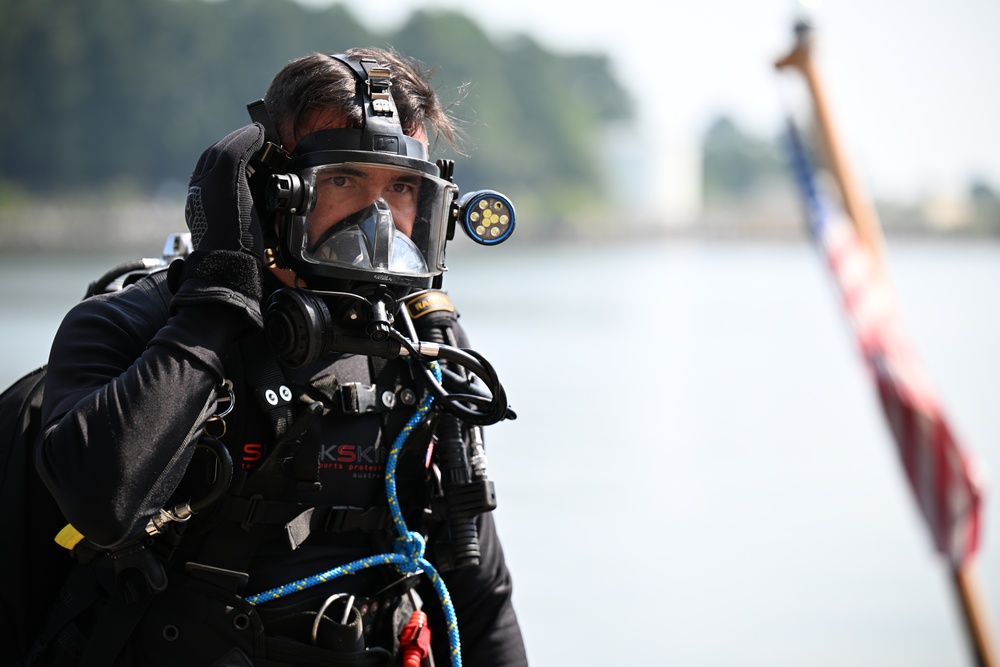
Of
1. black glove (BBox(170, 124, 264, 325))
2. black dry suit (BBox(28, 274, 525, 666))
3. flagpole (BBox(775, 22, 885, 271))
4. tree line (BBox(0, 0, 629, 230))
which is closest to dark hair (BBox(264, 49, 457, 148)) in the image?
black glove (BBox(170, 124, 264, 325))

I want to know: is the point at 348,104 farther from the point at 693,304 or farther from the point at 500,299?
the point at 693,304

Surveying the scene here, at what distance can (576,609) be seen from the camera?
739 cm

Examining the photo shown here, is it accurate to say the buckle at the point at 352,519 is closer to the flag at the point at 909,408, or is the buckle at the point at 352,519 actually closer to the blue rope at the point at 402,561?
the blue rope at the point at 402,561

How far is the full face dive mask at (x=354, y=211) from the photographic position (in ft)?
6.31

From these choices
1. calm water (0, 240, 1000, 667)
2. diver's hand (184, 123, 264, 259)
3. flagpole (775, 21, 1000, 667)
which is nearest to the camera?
diver's hand (184, 123, 264, 259)

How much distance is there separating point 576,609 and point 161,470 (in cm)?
590

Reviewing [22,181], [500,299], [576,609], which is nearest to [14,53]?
[22,181]

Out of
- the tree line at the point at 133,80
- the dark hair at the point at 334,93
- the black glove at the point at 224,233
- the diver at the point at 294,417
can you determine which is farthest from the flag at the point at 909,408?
the tree line at the point at 133,80

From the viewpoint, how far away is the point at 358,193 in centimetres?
205

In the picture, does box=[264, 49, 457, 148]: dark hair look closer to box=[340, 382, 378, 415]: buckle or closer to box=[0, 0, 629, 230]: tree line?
box=[340, 382, 378, 415]: buckle

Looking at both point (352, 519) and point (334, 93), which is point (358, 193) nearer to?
point (334, 93)

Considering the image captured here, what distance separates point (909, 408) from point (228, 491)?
3039 millimetres

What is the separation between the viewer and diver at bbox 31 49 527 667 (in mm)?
1788

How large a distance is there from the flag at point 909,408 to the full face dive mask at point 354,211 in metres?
2.72
